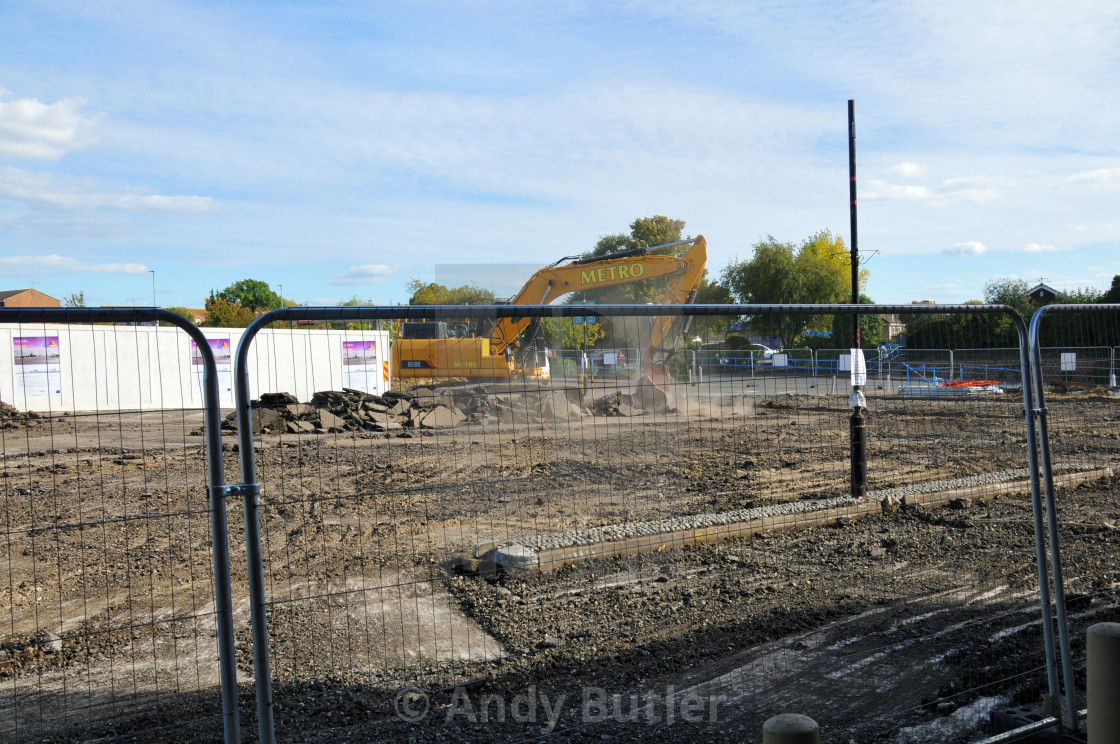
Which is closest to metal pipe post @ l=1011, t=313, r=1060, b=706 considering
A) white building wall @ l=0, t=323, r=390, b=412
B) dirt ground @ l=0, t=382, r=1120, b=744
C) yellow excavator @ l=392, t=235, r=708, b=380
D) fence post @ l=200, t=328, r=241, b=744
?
dirt ground @ l=0, t=382, r=1120, b=744

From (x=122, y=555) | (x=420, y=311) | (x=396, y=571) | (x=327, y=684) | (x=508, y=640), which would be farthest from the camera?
(x=122, y=555)

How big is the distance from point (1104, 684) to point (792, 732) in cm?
177

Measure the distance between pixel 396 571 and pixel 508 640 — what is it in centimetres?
220

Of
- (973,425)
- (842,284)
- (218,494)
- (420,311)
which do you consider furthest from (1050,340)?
(842,284)

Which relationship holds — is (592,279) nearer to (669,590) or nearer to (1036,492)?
(669,590)

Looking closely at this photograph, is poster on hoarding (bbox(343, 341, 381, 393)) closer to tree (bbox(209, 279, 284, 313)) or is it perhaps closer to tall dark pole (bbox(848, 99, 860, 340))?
tall dark pole (bbox(848, 99, 860, 340))

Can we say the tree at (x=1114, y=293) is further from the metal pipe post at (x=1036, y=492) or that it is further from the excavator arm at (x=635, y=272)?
the metal pipe post at (x=1036, y=492)

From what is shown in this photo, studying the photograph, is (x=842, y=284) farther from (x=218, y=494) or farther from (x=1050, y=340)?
(x=218, y=494)

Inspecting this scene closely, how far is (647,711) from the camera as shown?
4457 millimetres

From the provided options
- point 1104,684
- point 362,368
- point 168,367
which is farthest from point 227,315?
point 1104,684

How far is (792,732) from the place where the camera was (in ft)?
7.89

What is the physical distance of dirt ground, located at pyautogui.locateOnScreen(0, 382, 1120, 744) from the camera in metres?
4.45

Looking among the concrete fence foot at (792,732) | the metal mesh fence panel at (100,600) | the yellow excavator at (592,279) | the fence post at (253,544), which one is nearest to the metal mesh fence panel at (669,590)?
the fence post at (253,544)

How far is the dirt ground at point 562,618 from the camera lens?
445 cm
